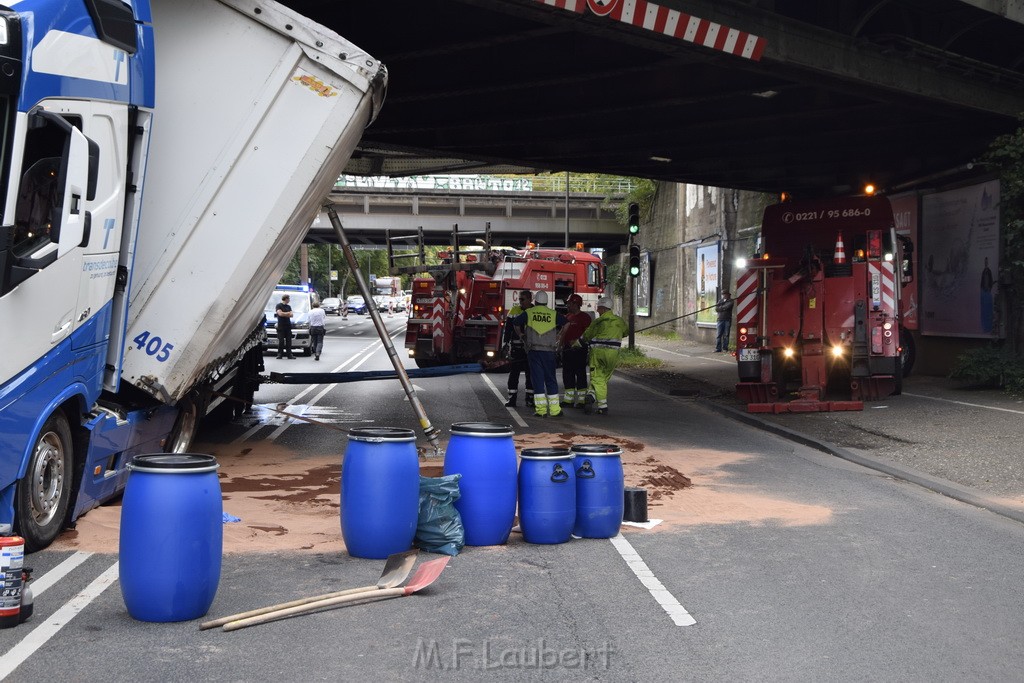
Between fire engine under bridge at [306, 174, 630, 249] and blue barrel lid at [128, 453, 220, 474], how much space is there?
132 feet

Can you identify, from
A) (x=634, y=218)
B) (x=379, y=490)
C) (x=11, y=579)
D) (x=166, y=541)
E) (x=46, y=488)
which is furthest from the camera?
(x=634, y=218)

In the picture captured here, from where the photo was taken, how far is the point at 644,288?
47562 mm

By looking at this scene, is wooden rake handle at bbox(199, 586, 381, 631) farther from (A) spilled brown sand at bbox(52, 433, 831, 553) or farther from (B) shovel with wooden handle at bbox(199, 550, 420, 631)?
(A) spilled brown sand at bbox(52, 433, 831, 553)

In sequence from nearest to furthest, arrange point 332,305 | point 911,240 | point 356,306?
1. point 911,240
2. point 332,305
3. point 356,306

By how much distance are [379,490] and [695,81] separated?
1068cm

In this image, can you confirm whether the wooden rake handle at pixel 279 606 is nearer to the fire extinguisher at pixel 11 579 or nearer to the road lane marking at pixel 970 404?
the fire extinguisher at pixel 11 579

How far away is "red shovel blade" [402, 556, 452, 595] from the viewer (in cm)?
604

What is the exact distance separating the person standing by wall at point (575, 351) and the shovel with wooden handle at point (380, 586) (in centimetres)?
1026

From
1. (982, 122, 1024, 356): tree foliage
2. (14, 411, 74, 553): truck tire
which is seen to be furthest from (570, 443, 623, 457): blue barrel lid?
(982, 122, 1024, 356): tree foliage

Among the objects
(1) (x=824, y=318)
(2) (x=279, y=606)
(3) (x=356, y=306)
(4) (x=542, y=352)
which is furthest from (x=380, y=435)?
(3) (x=356, y=306)

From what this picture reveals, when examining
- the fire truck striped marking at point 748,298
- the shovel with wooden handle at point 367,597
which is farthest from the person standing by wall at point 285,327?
the shovel with wooden handle at point 367,597

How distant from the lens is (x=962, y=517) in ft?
28.5

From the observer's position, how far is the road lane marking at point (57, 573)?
6035mm

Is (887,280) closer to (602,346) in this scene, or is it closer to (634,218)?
(602,346)
